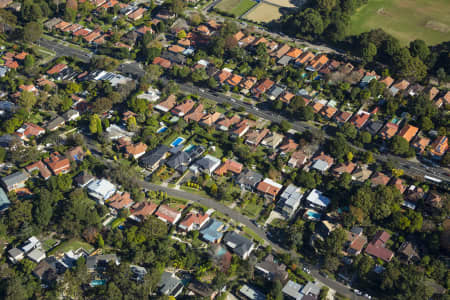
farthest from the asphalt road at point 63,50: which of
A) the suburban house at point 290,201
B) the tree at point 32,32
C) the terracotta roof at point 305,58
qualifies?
the suburban house at point 290,201

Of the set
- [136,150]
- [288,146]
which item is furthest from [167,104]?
[288,146]

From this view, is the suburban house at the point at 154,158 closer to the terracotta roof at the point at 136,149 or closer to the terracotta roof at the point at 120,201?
the terracotta roof at the point at 136,149

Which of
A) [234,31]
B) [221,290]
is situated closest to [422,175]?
[221,290]

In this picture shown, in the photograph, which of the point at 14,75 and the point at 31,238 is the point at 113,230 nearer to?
the point at 31,238

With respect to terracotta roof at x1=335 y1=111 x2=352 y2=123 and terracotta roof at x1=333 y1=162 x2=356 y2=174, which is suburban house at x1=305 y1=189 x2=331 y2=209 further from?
terracotta roof at x1=335 y1=111 x2=352 y2=123

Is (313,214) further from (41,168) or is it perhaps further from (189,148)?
(41,168)
